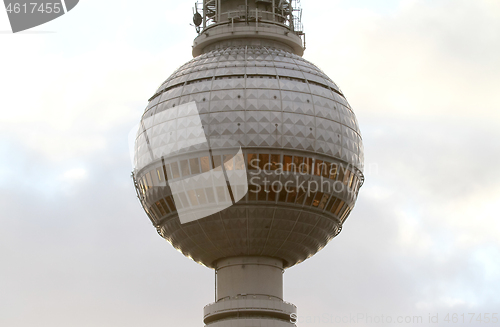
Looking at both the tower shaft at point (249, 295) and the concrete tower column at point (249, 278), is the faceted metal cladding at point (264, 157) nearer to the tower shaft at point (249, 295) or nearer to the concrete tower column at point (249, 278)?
the concrete tower column at point (249, 278)

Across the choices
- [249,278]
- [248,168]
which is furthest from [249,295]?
[248,168]

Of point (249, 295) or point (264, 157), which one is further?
point (249, 295)

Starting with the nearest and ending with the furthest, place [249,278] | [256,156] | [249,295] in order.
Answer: [256,156] → [249,295] → [249,278]

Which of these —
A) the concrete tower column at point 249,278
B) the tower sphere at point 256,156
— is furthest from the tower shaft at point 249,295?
the tower sphere at point 256,156

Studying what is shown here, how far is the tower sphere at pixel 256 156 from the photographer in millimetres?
62219

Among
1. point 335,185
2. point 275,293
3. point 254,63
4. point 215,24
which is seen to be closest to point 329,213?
point 335,185

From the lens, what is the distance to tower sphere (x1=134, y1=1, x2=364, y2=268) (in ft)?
204

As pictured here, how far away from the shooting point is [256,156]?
62.0m

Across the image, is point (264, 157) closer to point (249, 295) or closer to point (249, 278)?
point (249, 278)

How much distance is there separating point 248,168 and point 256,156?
2.72 feet

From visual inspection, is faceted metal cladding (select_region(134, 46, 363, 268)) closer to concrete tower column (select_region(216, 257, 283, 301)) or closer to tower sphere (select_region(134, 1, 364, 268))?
tower sphere (select_region(134, 1, 364, 268))

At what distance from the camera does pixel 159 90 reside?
2648 inches

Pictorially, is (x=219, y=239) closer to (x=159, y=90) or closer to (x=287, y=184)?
(x=287, y=184)

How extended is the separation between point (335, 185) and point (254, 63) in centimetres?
885
